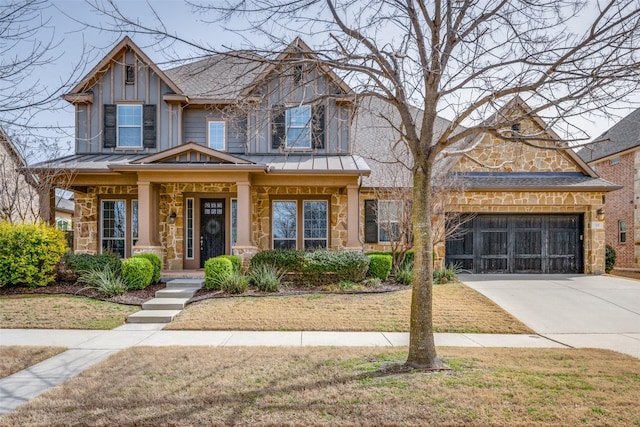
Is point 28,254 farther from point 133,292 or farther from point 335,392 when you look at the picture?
point 335,392

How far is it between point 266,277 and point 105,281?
150 inches

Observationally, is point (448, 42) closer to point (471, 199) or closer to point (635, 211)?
point (471, 199)

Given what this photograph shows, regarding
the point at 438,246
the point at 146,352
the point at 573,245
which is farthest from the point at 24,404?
the point at 573,245

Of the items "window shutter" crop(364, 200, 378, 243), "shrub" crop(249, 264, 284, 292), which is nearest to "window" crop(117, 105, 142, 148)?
"shrub" crop(249, 264, 284, 292)

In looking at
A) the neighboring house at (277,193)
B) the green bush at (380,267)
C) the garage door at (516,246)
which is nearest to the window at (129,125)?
the neighboring house at (277,193)

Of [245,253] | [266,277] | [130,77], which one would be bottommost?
[266,277]

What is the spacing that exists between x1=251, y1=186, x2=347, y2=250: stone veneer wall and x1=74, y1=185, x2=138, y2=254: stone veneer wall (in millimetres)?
4139

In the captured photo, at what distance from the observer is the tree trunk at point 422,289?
518cm

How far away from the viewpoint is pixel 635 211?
18125 mm

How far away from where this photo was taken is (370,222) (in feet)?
47.8

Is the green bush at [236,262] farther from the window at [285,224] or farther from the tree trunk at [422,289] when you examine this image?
the tree trunk at [422,289]

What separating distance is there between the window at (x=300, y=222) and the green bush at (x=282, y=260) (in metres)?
2.65

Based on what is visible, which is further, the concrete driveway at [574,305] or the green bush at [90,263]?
the green bush at [90,263]

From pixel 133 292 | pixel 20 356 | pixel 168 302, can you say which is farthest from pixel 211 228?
pixel 20 356
